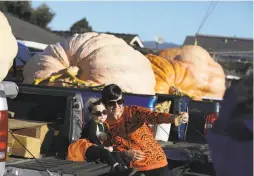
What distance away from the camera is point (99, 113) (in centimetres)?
472

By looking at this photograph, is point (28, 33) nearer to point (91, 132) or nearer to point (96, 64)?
point (96, 64)

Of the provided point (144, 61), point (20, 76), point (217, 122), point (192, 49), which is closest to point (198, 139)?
point (144, 61)

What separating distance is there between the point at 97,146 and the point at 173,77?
5.61 meters

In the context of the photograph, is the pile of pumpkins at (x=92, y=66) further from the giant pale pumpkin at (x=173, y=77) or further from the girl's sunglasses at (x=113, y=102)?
the girl's sunglasses at (x=113, y=102)

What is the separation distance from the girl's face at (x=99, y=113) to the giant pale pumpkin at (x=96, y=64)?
2.59m

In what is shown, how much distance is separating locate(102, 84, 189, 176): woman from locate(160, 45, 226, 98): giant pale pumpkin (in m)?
6.83

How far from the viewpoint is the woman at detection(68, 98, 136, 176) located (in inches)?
173

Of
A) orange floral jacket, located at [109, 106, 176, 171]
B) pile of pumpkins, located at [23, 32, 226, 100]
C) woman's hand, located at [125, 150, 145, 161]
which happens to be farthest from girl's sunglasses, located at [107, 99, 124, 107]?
pile of pumpkins, located at [23, 32, 226, 100]

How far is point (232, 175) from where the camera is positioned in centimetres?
256

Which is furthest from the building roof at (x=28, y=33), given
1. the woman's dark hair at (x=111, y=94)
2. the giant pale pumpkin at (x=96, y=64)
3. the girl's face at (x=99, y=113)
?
the woman's dark hair at (x=111, y=94)

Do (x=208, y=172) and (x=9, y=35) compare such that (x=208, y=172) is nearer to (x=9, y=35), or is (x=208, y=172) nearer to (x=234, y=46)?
(x=9, y=35)

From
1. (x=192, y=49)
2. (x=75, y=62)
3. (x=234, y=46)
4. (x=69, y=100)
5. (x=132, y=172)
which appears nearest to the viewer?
(x=132, y=172)

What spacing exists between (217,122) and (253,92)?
0.84ft

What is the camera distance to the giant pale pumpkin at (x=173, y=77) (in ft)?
30.8
